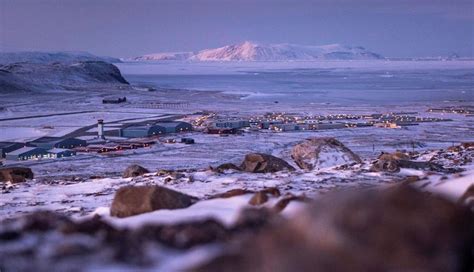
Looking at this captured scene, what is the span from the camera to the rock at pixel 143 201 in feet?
21.0

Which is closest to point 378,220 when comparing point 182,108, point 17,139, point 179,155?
point 179,155

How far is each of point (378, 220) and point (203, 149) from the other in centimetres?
3532

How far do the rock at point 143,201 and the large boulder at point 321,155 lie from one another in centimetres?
831

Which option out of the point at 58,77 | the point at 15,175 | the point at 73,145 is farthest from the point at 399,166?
the point at 58,77

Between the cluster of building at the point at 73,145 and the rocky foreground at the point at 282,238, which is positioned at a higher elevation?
the rocky foreground at the point at 282,238

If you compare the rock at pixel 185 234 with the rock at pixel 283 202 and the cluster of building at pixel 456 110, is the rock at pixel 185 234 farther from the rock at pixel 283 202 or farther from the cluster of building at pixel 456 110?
the cluster of building at pixel 456 110

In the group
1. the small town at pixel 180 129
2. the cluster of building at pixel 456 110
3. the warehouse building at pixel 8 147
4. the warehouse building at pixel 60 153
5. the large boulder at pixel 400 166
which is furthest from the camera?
the cluster of building at pixel 456 110

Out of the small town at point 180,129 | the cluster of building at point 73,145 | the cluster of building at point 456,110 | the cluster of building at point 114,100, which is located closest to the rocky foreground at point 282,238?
the cluster of building at point 73,145

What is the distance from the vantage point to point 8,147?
39.8 meters

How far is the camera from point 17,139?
45.5m

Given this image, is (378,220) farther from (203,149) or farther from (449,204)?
(203,149)

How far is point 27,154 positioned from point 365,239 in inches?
1389

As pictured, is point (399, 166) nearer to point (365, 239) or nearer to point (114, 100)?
point (365, 239)

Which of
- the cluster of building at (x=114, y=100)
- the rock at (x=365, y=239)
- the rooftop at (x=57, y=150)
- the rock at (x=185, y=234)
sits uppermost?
the rock at (x=365, y=239)
